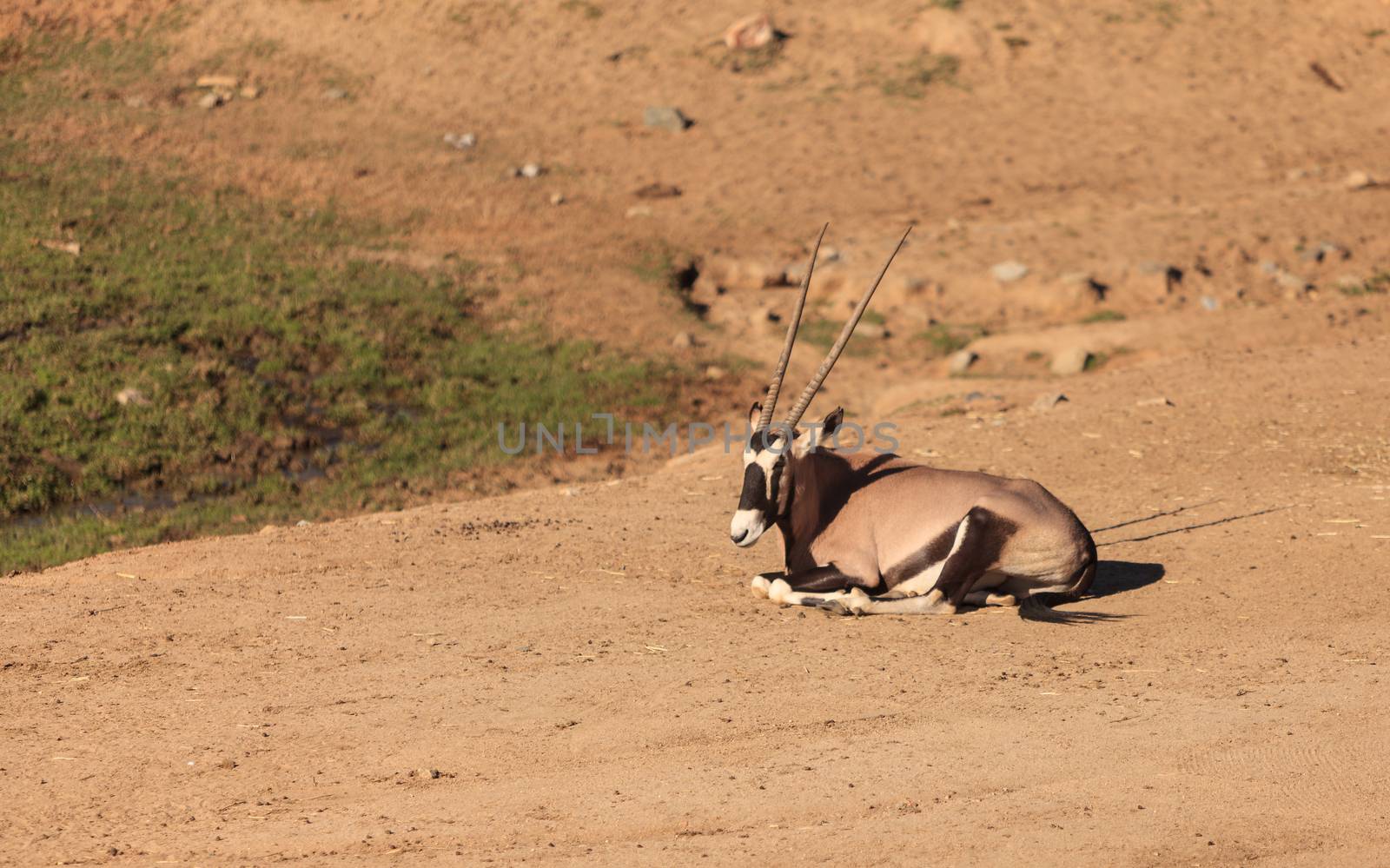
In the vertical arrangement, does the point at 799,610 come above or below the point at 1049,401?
above

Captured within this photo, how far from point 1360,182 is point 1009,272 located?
5.82 meters

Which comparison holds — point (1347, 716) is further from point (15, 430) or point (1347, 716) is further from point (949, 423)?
point (15, 430)

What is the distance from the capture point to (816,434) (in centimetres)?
834

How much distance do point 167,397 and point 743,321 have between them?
6.65 metres

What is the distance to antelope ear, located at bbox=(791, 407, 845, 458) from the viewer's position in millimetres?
8141

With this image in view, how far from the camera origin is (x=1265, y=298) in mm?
17469

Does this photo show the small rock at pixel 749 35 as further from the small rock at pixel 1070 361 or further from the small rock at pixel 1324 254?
the small rock at pixel 1070 361

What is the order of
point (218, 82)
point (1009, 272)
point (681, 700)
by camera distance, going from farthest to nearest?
point (218, 82)
point (1009, 272)
point (681, 700)

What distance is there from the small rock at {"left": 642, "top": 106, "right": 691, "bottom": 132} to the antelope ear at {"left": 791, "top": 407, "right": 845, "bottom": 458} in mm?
14887

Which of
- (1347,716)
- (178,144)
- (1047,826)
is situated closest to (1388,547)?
(1347,716)

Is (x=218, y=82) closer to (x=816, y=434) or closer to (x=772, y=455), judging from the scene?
(x=816, y=434)

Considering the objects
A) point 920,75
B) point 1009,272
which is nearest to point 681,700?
point 1009,272

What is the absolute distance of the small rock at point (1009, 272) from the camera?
18.0m

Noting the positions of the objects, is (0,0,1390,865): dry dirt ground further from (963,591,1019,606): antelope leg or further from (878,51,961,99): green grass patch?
(878,51,961,99): green grass patch
